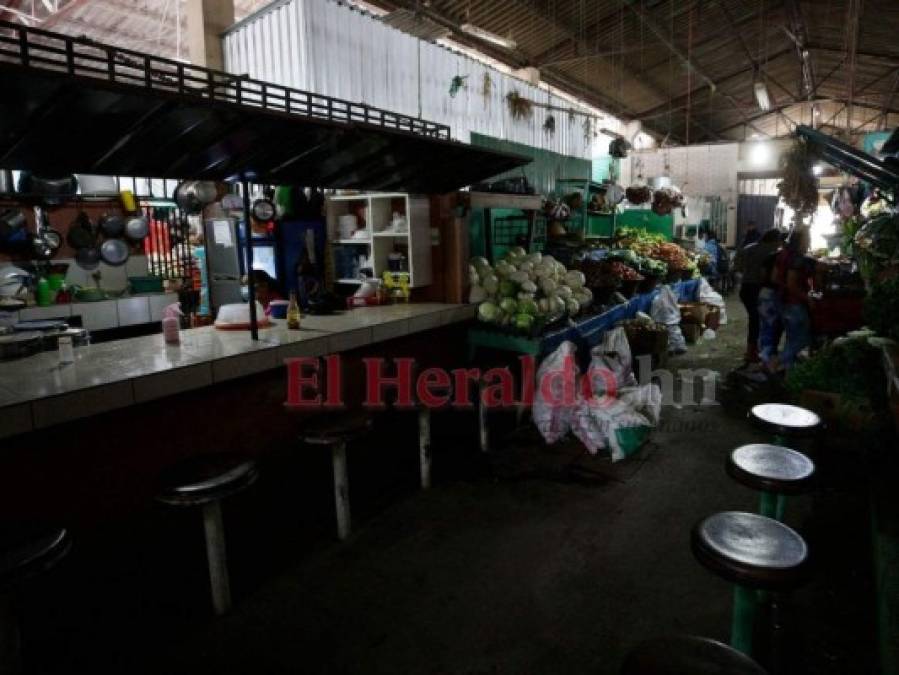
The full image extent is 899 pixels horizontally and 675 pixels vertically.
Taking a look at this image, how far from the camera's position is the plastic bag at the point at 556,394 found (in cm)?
531

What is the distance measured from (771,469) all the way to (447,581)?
1.86 metres

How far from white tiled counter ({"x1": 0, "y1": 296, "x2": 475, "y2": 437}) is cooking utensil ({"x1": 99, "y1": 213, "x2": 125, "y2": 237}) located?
534 centimetres

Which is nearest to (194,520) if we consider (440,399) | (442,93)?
(440,399)

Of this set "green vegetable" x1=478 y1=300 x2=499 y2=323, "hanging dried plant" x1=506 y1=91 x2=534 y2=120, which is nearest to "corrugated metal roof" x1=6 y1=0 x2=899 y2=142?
"hanging dried plant" x1=506 y1=91 x2=534 y2=120

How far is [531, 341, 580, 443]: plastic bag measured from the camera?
5309 millimetres

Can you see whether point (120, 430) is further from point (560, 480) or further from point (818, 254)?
point (818, 254)

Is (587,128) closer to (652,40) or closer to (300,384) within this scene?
(652,40)

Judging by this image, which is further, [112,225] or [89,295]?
[112,225]

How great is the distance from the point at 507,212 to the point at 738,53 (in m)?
13.1

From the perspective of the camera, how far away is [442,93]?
26.6ft

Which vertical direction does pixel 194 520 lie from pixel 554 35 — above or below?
below

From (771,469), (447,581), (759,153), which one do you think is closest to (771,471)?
(771,469)

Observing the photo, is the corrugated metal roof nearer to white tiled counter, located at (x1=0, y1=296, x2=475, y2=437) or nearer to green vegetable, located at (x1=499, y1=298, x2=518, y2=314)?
green vegetable, located at (x1=499, y1=298, x2=518, y2=314)

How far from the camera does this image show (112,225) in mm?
8469
